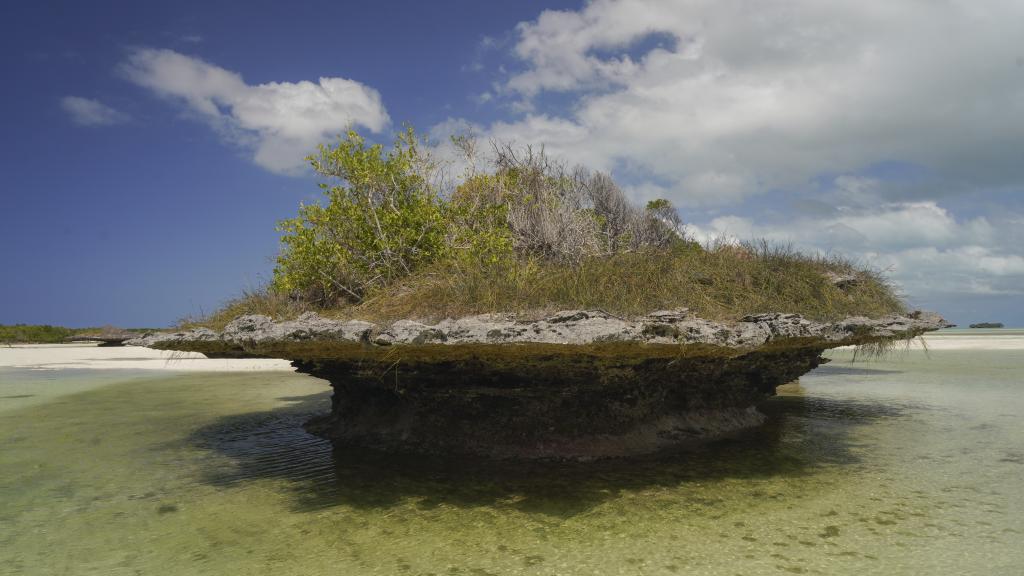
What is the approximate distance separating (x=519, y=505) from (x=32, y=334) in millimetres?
52943

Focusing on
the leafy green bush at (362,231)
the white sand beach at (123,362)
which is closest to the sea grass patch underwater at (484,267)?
the leafy green bush at (362,231)

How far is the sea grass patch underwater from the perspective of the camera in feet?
22.8

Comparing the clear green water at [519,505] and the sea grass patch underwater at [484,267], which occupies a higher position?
the sea grass patch underwater at [484,267]

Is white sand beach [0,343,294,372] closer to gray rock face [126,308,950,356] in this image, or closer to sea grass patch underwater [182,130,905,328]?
sea grass patch underwater [182,130,905,328]

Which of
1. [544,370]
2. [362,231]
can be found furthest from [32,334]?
[544,370]

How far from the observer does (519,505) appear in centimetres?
619

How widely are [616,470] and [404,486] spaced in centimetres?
269

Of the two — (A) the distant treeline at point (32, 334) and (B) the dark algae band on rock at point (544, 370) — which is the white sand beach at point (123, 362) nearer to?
(A) the distant treeline at point (32, 334)

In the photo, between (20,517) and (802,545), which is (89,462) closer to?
(20,517)

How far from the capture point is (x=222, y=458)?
28.2ft

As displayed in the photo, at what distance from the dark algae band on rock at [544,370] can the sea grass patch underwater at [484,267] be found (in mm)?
486

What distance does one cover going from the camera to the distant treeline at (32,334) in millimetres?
42719

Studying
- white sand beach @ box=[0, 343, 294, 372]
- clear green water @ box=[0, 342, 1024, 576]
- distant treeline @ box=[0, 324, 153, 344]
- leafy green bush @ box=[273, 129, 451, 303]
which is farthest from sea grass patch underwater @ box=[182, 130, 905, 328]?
distant treeline @ box=[0, 324, 153, 344]

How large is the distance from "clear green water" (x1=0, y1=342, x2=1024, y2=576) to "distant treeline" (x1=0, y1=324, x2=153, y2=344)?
41739 millimetres
